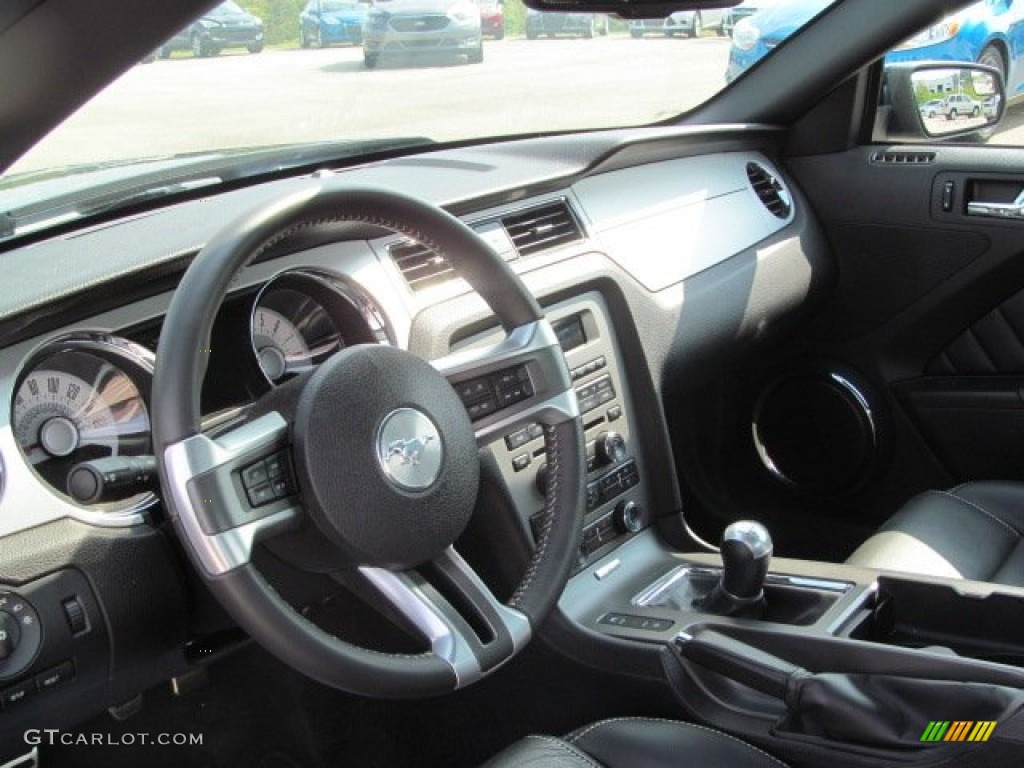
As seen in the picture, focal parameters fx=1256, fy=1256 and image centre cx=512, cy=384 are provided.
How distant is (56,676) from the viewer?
1.59 m

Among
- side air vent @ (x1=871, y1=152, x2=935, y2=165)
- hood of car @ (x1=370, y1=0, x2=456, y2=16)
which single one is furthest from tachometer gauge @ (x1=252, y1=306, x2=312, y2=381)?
side air vent @ (x1=871, y1=152, x2=935, y2=165)

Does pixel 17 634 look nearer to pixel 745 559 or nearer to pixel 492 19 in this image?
pixel 745 559

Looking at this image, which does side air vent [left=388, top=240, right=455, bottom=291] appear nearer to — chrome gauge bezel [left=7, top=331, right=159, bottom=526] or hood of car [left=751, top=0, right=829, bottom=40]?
chrome gauge bezel [left=7, top=331, right=159, bottom=526]

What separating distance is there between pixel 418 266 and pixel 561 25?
0.77 m

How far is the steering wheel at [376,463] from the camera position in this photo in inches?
53.0

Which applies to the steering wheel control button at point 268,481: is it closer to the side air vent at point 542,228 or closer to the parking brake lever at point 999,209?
the side air vent at point 542,228

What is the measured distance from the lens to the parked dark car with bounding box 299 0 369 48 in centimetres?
229

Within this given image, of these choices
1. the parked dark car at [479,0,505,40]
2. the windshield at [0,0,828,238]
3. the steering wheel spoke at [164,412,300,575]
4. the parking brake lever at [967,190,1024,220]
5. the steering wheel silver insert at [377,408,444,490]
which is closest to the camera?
the steering wheel spoke at [164,412,300,575]

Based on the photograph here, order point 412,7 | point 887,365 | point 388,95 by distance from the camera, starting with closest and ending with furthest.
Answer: point 412,7 < point 388,95 < point 887,365

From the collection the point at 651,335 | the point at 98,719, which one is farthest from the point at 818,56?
the point at 98,719

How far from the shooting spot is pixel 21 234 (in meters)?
1.86

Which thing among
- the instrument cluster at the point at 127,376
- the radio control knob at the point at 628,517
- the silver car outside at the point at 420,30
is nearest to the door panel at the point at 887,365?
the radio control knob at the point at 628,517

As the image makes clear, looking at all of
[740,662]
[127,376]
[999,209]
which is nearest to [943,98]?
[999,209]

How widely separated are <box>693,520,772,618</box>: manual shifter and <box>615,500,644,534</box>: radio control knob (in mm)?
279
